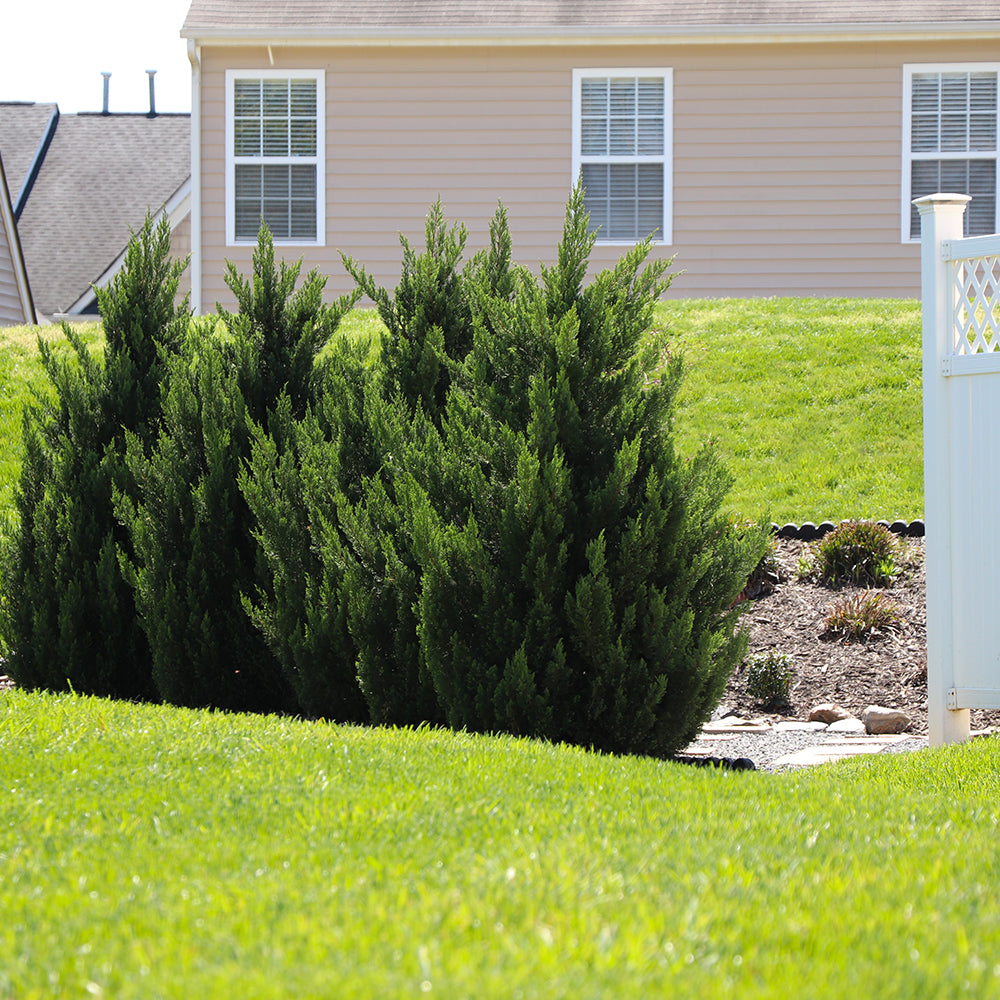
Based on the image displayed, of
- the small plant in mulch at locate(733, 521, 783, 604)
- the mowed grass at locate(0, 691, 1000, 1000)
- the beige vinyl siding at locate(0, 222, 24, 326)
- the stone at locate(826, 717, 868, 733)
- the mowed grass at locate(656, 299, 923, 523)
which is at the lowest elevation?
the stone at locate(826, 717, 868, 733)

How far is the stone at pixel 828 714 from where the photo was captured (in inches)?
259

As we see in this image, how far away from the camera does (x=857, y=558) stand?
313 inches

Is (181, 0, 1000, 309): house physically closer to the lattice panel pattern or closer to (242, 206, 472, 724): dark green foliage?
the lattice panel pattern

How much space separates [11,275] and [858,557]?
1560 cm

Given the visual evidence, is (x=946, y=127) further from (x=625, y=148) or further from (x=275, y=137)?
(x=275, y=137)

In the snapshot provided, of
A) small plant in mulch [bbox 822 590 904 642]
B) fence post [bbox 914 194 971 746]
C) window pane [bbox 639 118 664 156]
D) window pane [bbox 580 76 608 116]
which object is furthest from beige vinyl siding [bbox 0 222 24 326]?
fence post [bbox 914 194 971 746]

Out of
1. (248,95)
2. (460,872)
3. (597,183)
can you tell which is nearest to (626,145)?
(597,183)

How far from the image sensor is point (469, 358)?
5.49 meters

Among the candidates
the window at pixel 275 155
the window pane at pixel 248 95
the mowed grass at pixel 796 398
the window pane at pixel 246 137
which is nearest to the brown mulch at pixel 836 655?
the mowed grass at pixel 796 398

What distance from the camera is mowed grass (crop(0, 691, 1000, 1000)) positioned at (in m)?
2.18

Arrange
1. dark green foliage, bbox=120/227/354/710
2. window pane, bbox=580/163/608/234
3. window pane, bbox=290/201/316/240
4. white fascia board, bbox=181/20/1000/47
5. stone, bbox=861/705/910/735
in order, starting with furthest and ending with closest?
window pane, bbox=290/201/316/240
window pane, bbox=580/163/608/234
white fascia board, bbox=181/20/1000/47
stone, bbox=861/705/910/735
dark green foliage, bbox=120/227/354/710

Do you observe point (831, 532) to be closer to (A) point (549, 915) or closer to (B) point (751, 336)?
(B) point (751, 336)

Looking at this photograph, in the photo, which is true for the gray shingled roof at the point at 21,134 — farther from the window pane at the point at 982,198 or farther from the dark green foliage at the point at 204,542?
the dark green foliage at the point at 204,542

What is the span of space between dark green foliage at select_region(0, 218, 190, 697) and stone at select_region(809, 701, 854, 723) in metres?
3.55
